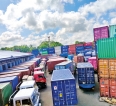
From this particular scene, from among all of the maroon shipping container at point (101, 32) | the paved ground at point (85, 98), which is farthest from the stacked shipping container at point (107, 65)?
the maroon shipping container at point (101, 32)

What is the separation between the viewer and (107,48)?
13.9 metres

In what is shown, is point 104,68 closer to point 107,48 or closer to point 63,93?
point 107,48

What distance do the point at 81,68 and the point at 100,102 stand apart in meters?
5.32

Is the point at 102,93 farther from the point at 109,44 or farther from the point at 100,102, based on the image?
the point at 109,44

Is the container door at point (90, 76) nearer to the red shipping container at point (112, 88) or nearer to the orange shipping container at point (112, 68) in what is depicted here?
the red shipping container at point (112, 88)

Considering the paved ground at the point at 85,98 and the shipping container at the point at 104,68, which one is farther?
the shipping container at the point at 104,68

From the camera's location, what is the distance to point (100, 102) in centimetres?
1331

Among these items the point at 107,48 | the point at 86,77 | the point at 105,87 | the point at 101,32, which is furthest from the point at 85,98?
the point at 101,32

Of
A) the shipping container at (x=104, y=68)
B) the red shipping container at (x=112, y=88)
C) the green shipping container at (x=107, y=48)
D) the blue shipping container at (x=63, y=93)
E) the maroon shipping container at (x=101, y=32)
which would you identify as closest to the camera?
the blue shipping container at (x=63, y=93)

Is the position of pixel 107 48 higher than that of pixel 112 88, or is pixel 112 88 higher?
pixel 107 48

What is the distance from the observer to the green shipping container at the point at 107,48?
13.5m

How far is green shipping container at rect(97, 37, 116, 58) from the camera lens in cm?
1349

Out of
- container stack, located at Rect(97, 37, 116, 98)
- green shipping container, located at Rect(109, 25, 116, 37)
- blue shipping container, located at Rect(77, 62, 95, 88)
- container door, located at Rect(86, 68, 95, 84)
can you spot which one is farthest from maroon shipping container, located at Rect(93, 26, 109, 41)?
container door, located at Rect(86, 68, 95, 84)

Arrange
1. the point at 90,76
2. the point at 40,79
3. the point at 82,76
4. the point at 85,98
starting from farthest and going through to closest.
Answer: the point at 40,79 → the point at 82,76 → the point at 90,76 → the point at 85,98
